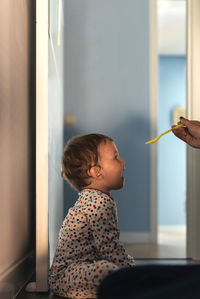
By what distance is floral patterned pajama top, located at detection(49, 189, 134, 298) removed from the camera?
1132mm

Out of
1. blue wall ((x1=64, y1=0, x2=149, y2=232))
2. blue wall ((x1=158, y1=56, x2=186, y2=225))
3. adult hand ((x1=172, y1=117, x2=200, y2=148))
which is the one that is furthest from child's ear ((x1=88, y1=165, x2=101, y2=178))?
blue wall ((x1=158, y1=56, x2=186, y2=225))

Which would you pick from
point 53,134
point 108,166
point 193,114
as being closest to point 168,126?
point 193,114

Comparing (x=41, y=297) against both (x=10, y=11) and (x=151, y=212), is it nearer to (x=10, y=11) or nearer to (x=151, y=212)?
(x=10, y=11)

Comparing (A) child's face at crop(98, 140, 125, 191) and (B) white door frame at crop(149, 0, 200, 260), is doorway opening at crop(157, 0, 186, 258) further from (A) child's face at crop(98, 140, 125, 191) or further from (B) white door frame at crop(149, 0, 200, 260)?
(A) child's face at crop(98, 140, 125, 191)

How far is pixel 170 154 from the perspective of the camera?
4441mm

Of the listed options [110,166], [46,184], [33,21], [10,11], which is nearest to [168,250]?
[110,166]

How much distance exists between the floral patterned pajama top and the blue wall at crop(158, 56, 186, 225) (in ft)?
10.7

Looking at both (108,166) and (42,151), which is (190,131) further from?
(42,151)

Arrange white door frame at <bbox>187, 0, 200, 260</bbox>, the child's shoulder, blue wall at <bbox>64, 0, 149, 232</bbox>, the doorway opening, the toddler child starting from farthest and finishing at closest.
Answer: the doorway opening, blue wall at <bbox>64, 0, 149, 232</bbox>, white door frame at <bbox>187, 0, 200, 260</bbox>, the child's shoulder, the toddler child

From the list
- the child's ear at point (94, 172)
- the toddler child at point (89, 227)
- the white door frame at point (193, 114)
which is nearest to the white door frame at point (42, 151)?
the toddler child at point (89, 227)

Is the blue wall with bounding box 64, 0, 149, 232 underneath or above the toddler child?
above

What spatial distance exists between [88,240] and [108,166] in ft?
0.85

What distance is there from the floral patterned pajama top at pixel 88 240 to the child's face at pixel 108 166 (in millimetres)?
97

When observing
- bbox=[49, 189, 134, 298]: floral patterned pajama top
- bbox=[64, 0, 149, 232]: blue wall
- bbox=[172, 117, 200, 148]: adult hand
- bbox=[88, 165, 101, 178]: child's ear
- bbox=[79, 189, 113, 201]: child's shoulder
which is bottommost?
bbox=[49, 189, 134, 298]: floral patterned pajama top
